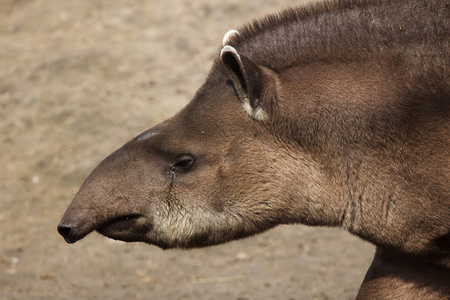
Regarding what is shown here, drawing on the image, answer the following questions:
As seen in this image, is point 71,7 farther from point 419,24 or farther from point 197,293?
point 419,24

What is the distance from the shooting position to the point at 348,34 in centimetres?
448

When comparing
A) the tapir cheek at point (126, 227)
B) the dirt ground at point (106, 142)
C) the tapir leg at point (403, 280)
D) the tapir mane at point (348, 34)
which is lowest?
the dirt ground at point (106, 142)

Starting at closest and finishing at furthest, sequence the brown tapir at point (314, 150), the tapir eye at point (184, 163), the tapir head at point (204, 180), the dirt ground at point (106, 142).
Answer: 1. the brown tapir at point (314, 150)
2. the tapir head at point (204, 180)
3. the tapir eye at point (184, 163)
4. the dirt ground at point (106, 142)

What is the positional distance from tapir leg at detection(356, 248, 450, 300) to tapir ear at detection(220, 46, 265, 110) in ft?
4.44

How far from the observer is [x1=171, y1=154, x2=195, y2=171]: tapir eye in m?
4.55

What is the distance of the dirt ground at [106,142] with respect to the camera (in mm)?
7234

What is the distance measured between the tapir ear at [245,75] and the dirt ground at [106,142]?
9.52 feet

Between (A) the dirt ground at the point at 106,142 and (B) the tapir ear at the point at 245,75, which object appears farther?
(A) the dirt ground at the point at 106,142

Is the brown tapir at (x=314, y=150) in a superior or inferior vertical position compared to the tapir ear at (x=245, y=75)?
inferior

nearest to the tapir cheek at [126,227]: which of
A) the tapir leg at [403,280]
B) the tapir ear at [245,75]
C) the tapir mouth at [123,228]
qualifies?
the tapir mouth at [123,228]

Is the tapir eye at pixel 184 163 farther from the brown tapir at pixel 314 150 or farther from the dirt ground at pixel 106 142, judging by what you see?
the dirt ground at pixel 106 142

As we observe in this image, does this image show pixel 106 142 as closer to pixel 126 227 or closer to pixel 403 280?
pixel 126 227

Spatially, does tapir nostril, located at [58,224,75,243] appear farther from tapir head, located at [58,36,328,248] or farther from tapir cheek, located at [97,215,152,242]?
tapir cheek, located at [97,215,152,242]

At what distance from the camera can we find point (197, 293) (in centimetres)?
697
